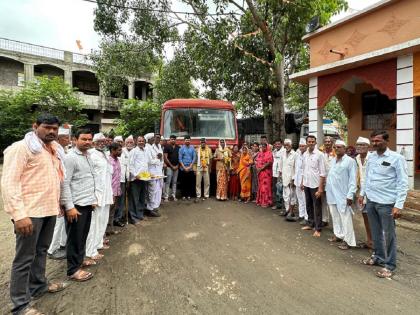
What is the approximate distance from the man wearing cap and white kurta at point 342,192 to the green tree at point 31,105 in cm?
1713

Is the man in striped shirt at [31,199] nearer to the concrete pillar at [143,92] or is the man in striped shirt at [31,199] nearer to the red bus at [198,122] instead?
the red bus at [198,122]

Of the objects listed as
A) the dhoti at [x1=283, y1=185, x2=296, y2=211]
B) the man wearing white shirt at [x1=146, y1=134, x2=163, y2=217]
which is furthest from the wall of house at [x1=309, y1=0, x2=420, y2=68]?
the man wearing white shirt at [x1=146, y1=134, x2=163, y2=217]

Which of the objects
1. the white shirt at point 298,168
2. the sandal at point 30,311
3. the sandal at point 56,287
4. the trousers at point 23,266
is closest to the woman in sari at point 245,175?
the white shirt at point 298,168

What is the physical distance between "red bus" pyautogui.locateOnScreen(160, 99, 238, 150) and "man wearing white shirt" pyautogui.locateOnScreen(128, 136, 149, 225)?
256 centimetres

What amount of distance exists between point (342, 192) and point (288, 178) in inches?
73.6

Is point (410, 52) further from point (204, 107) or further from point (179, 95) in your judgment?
point (179, 95)

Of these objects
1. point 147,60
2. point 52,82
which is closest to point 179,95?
point 147,60

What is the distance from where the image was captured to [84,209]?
345 centimetres

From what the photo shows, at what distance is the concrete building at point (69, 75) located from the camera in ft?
72.0

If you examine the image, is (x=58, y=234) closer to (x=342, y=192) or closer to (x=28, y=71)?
(x=342, y=192)

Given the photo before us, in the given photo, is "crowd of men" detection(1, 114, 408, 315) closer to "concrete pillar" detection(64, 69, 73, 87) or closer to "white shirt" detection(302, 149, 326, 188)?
"white shirt" detection(302, 149, 326, 188)

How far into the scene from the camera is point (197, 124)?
8.66 meters

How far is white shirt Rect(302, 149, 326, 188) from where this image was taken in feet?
17.0

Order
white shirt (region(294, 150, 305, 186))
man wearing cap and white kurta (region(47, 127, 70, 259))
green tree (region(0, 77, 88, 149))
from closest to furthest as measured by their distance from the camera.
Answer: man wearing cap and white kurta (region(47, 127, 70, 259)) < white shirt (region(294, 150, 305, 186)) < green tree (region(0, 77, 88, 149))
